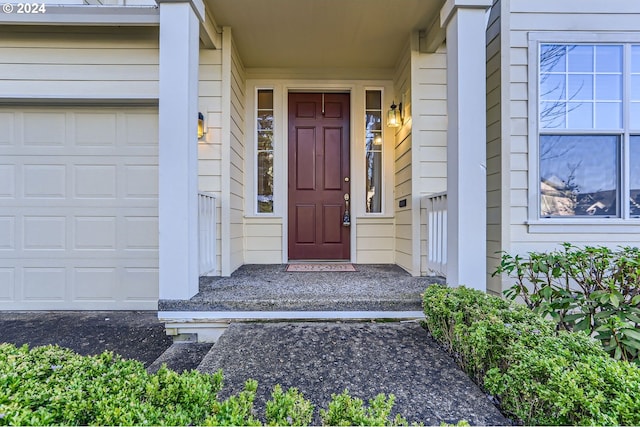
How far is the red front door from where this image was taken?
13.4ft

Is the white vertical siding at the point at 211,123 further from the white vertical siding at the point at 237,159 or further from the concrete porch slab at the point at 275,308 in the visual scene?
the concrete porch slab at the point at 275,308

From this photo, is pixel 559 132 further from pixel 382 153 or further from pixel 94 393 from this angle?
→ pixel 94 393

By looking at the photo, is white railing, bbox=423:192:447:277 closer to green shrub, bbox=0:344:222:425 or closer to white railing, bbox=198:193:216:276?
white railing, bbox=198:193:216:276

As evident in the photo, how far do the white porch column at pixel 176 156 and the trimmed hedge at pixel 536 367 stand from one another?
175 cm

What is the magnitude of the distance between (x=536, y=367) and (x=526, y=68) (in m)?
2.72

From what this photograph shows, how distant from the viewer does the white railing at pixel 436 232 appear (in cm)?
287

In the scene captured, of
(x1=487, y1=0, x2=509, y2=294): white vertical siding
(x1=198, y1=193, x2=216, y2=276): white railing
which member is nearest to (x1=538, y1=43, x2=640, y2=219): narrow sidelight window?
(x1=487, y1=0, x2=509, y2=294): white vertical siding

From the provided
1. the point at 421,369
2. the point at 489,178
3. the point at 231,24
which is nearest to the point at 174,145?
the point at 231,24

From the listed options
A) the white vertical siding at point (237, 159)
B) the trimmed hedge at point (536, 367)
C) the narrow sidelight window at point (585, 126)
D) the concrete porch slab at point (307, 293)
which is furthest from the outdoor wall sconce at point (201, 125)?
the narrow sidelight window at point (585, 126)

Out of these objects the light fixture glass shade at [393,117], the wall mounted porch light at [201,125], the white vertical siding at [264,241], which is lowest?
the white vertical siding at [264,241]

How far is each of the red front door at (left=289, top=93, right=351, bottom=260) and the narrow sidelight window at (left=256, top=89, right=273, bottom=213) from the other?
24 cm

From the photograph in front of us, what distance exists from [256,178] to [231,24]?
5.32ft

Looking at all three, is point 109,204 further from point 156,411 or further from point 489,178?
point 489,178

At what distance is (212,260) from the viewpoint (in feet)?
9.97
